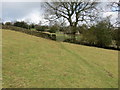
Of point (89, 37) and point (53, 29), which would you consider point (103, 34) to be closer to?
point (89, 37)

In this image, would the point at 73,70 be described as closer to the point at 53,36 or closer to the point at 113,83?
the point at 113,83

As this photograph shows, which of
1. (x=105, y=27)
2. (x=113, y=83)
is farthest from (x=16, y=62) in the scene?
(x=105, y=27)

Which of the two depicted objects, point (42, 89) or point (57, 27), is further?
point (57, 27)

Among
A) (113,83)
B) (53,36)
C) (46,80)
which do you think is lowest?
(113,83)

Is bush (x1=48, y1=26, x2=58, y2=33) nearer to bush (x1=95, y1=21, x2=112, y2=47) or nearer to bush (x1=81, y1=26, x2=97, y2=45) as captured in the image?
bush (x1=81, y1=26, x2=97, y2=45)

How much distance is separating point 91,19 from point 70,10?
3.58 m

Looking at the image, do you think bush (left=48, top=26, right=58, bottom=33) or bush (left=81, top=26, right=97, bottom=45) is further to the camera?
bush (left=48, top=26, right=58, bottom=33)

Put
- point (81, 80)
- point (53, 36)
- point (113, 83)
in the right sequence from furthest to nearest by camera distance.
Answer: point (53, 36), point (113, 83), point (81, 80)

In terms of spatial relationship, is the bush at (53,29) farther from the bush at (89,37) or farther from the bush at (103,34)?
the bush at (103,34)

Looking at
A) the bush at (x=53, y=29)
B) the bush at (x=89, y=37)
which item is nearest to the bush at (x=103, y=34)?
the bush at (x=89, y=37)

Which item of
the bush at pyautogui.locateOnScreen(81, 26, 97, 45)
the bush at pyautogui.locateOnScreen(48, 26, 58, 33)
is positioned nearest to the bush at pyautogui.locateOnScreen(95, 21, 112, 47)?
the bush at pyautogui.locateOnScreen(81, 26, 97, 45)

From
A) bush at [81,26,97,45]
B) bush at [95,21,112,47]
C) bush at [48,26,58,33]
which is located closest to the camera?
bush at [95,21,112,47]

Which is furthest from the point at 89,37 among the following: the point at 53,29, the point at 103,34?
the point at 53,29

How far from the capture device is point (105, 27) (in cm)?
2342
